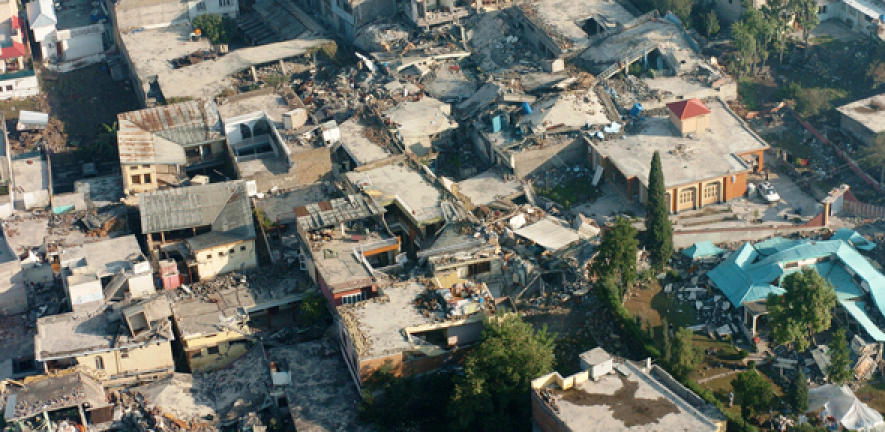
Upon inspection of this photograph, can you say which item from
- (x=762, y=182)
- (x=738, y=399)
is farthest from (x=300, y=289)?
(x=762, y=182)

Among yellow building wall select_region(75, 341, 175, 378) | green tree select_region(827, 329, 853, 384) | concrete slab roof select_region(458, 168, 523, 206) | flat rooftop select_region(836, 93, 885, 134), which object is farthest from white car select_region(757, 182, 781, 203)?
yellow building wall select_region(75, 341, 175, 378)

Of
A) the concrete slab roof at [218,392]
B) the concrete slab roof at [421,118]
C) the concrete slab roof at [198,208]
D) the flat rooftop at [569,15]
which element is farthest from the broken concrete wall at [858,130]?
the concrete slab roof at [218,392]

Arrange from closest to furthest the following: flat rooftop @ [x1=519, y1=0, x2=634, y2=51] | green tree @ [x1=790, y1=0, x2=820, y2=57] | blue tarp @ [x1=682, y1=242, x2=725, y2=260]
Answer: blue tarp @ [x1=682, y1=242, x2=725, y2=260]
green tree @ [x1=790, y1=0, x2=820, y2=57]
flat rooftop @ [x1=519, y1=0, x2=634, y2=51]

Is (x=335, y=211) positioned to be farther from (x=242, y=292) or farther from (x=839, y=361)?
(x=839, y=361)

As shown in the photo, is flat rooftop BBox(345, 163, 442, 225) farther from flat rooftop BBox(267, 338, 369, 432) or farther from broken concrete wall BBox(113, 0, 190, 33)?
broken concrete wall BBox(113, 0, 190, 33)

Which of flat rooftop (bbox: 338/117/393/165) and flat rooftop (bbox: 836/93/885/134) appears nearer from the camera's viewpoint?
flat rooftop (bbox: 338/117/393/165)

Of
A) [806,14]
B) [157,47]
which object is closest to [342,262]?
[157,47]
